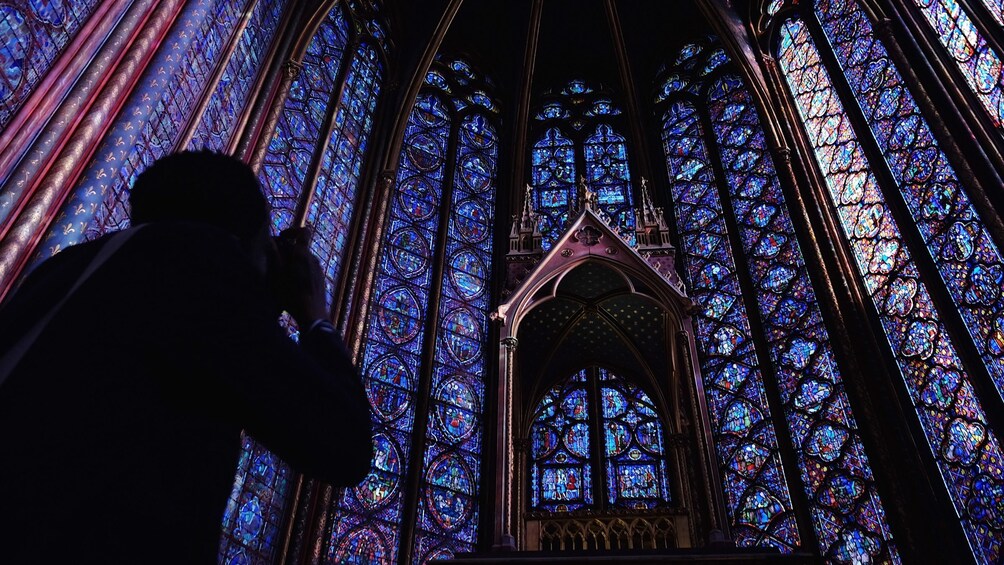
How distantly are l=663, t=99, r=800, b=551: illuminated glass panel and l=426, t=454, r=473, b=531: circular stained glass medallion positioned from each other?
118 inches

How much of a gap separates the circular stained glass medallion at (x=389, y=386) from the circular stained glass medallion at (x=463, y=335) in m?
0.82

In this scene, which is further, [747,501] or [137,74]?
[747,501]

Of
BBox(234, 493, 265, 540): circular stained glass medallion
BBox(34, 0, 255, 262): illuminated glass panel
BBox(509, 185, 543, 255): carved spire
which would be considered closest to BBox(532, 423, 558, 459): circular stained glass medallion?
BBox(509, 185, 543, 255): carved spire

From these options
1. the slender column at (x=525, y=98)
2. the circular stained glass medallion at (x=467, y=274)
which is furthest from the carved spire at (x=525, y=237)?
the slender column at (x=525, y=98)

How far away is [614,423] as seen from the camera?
9242 millimetres

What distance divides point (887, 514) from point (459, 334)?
17.9ft

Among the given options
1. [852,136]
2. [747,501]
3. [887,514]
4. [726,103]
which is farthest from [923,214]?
[726,103]

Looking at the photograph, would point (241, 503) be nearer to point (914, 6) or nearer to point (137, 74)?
point (137, 74)

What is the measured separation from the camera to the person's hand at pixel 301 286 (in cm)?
105

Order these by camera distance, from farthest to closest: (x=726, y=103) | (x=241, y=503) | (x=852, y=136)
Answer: (x=726, y=103)
(x=852, y=136)
(x=241, y=503)

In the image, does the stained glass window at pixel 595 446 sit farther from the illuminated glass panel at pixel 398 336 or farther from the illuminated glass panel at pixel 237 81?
the illuminated glass panel at pixel 237 81

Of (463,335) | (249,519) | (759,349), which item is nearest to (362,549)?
(249,519)

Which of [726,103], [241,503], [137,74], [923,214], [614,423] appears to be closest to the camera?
[137,74]

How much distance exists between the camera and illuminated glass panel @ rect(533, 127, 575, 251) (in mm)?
11375
